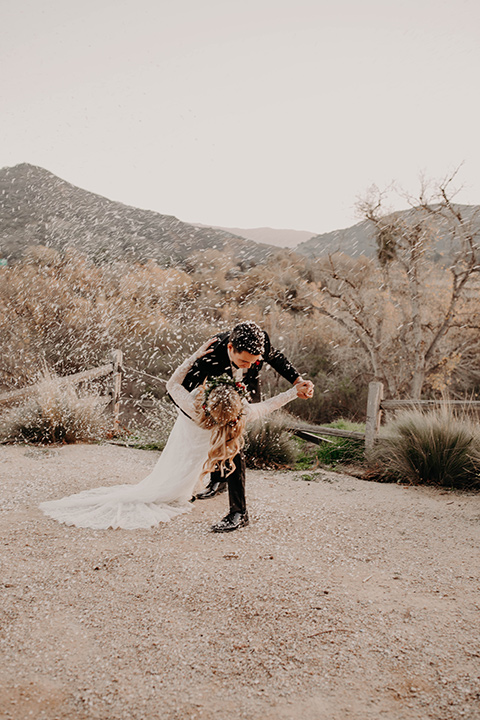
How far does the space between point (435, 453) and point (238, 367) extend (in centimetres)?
333

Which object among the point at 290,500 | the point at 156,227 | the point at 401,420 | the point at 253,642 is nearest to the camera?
the point at 253,642

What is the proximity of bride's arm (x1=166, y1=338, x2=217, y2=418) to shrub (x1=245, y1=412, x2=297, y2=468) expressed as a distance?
2987 mm

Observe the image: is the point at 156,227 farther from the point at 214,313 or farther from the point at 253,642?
the point at 253,642

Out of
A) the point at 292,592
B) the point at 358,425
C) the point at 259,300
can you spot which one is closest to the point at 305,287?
the point at 259,300

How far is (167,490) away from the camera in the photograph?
4566 mm

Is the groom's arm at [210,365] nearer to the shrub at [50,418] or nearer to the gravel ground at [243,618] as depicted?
the gravel ground at [243,618]

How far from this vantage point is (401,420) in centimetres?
679

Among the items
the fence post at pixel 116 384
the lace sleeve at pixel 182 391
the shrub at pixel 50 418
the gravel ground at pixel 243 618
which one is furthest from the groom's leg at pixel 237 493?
the fence post at pixel 116 384

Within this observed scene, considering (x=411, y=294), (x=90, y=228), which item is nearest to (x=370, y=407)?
(x=411, y=294)

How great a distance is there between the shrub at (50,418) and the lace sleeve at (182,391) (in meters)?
3.94

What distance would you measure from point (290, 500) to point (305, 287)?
12749 mm

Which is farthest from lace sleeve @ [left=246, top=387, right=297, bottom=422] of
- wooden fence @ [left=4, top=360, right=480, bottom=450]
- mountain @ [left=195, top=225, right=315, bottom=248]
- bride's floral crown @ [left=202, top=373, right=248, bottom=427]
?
mountain @ [left=195, top=225, right=315, bottom=248]

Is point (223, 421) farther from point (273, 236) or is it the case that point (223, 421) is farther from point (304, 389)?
point (273, 236)

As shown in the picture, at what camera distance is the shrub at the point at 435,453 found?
6039 millimetres
